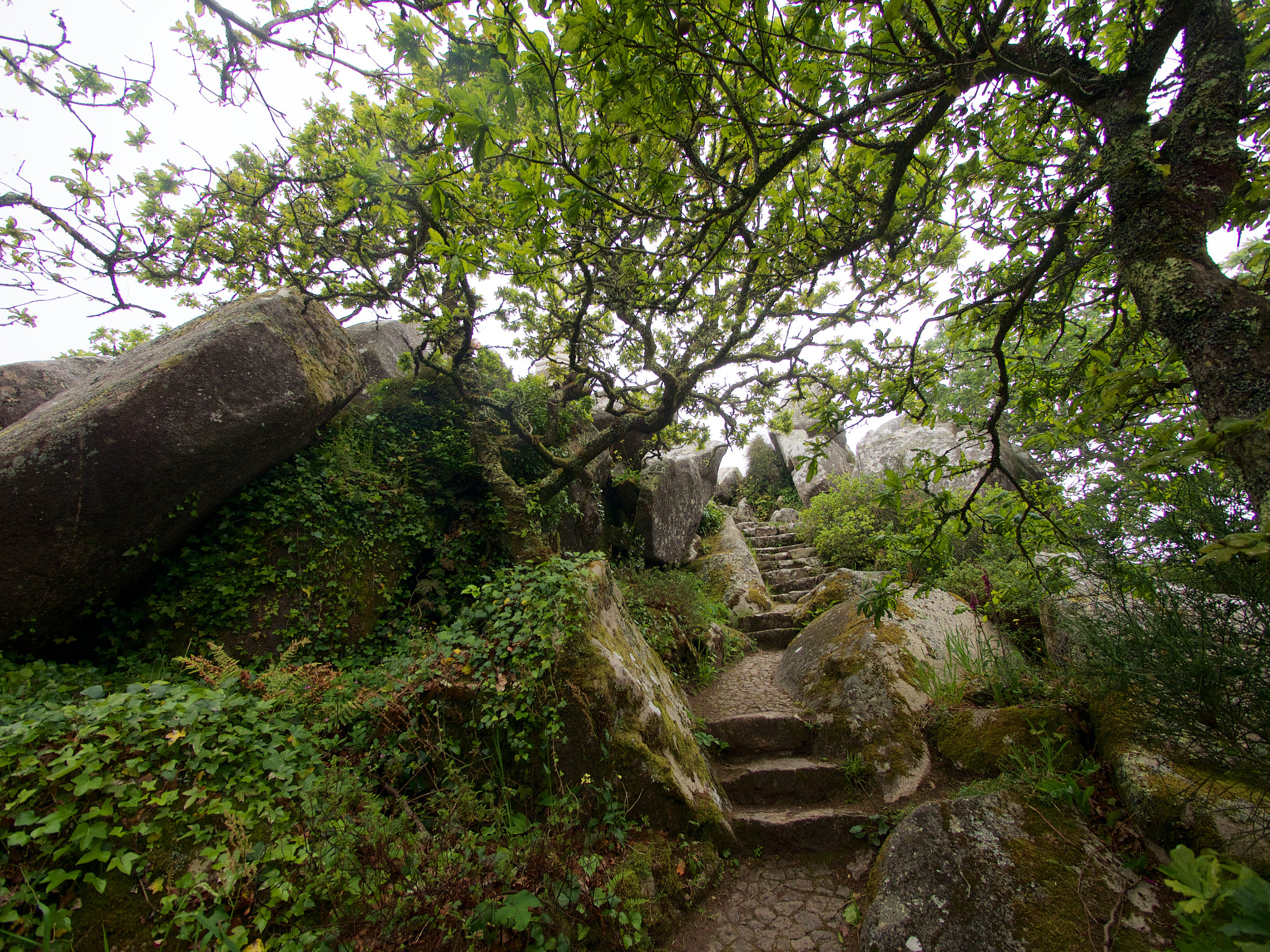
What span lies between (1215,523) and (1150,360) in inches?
41.3

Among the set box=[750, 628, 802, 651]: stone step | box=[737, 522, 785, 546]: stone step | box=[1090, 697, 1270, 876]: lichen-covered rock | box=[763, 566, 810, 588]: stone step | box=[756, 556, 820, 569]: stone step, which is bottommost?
box=[750, 628, 802, 651]: stone step

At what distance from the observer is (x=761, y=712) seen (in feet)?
16.0

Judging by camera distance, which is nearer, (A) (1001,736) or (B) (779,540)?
(A) (1001,736)

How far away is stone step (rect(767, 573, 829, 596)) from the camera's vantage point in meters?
8.88

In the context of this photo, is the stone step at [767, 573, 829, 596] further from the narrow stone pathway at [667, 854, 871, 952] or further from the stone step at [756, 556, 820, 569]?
the narrow stone pathway at [667, 854, 871, 952]

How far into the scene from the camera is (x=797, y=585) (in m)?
8.98

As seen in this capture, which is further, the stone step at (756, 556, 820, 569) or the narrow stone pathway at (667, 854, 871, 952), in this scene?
the stone step at (756, 556, 820, 569)

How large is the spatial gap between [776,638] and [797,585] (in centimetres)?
235

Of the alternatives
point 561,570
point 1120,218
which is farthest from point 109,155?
point 1120,218

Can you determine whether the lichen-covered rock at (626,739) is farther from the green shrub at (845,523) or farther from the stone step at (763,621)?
the green shrub at (845,523)

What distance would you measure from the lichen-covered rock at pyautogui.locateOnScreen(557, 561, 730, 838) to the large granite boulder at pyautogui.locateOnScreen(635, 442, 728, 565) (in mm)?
4436

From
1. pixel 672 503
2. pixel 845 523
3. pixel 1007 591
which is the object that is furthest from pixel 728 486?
pixel 1007 591

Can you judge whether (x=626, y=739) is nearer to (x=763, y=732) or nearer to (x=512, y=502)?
(x=763, y=732)

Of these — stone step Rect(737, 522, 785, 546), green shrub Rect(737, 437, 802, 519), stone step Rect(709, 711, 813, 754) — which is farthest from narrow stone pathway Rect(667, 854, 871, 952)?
green shrub Rect(737, 437, 802, 519)
